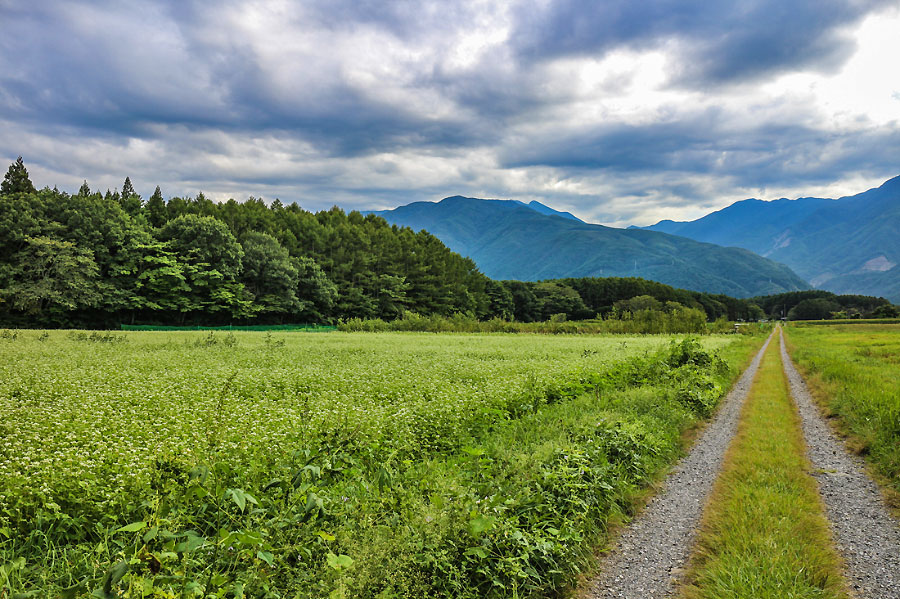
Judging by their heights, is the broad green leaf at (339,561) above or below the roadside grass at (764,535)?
above

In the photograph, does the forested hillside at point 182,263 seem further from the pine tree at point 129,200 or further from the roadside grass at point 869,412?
the roadside grass at point 869,412

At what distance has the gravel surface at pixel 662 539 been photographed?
4.52m

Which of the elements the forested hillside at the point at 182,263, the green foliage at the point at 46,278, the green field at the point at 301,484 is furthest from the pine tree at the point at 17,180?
the green field at the point at 301,484

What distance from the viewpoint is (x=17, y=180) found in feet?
204

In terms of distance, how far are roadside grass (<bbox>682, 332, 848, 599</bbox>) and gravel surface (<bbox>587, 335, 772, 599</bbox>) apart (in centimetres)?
17

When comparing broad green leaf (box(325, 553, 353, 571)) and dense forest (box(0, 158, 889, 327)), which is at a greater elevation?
dense forest (box(0, 158, 889, 327))

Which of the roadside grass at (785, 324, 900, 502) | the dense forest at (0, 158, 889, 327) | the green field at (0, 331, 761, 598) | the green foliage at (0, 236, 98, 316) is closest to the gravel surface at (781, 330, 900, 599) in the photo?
the roadside grass at (785, 324, 900, 502)

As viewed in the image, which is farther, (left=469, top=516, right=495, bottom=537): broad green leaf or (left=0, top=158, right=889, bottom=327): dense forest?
(left=0, top=158, right=889, bottom=327): dense forest

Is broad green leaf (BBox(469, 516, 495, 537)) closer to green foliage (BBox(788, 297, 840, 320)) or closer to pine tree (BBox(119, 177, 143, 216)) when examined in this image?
pine tree (BBox(119, 177, 143, 216))

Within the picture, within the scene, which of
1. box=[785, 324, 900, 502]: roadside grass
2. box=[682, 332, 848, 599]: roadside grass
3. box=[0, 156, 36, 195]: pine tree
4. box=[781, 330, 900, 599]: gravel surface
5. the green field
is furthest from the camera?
box=[0, 156, 36, 195]: pine tree

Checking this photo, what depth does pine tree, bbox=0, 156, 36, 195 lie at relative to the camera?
6019cm

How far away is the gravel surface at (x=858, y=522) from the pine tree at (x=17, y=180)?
8246 cm

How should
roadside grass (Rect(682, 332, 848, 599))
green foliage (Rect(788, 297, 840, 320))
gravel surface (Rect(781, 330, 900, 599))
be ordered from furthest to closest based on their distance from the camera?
green foliage (Rect(788, 297, 840, 320)), gravel surface (Rect(781, 330, 900, 599)), roadside grass (Rect(682, 332, 848, 599))

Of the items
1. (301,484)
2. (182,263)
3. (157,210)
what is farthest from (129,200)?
(301,484)
